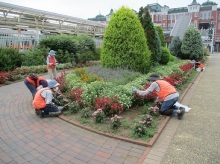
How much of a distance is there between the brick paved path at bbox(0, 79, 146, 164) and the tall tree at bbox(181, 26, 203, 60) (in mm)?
17388

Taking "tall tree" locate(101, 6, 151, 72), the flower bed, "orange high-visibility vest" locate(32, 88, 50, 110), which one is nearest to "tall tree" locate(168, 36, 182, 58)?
"tall tree" locate(101, 6, 151, 72)

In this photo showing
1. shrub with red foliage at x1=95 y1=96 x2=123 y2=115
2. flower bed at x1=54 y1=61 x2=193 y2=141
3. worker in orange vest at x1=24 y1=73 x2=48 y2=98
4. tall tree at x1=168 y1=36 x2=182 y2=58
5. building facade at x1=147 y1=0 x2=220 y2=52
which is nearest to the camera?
flower bed at x1=54 y1=61 x2=193 y2=141

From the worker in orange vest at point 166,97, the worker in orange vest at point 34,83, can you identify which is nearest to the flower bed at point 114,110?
the worker in orange vest at point 166,97

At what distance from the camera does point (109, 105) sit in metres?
5.11

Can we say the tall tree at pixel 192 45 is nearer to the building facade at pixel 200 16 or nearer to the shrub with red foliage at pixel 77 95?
the shrub with red foliage at pixel 77 95

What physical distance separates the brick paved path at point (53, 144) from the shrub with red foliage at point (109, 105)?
832mm

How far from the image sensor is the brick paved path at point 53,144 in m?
3.56

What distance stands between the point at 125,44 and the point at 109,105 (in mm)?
4410

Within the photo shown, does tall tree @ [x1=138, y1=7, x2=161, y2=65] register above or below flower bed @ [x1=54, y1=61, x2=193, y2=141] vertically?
above

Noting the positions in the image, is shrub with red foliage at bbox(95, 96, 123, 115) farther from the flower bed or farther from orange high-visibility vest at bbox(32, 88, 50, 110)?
orange high-visibility vest at bbox(32, 88, 50, 110)

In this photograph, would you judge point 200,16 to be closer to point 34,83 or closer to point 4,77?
point 4,77

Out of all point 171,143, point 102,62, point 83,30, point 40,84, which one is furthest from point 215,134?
point 83,30

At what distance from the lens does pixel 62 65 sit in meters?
13.2

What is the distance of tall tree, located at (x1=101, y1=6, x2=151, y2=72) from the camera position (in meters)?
Result: 8.89
